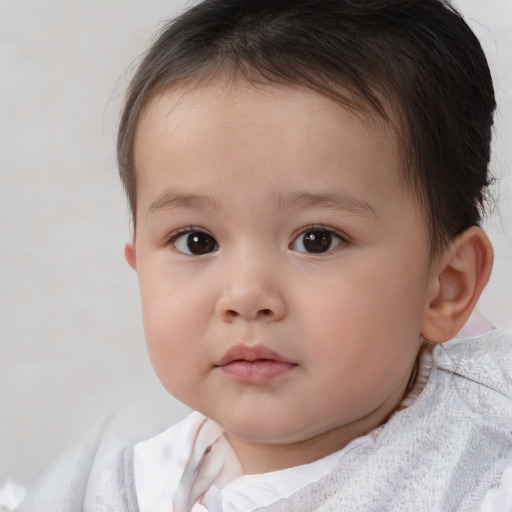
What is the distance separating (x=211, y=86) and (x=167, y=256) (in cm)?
20

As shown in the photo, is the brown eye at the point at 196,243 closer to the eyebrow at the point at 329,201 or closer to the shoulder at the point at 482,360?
the eyebrow at the point at 329,201

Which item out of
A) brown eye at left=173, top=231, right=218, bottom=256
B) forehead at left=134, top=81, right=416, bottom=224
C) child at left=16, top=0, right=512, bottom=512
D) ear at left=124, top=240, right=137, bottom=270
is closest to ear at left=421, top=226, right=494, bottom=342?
child at left=16, top=0, right=512, bottom=512

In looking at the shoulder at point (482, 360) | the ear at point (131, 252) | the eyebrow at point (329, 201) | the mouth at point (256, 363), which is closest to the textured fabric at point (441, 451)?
the shoulder at point (482, 360)

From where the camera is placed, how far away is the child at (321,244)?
1.00m

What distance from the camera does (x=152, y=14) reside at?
1.67m

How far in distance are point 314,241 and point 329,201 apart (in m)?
0.05

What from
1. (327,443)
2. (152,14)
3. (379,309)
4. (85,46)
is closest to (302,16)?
(379,309)

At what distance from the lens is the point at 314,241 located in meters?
1.02

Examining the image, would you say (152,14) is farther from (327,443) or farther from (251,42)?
(327,443)

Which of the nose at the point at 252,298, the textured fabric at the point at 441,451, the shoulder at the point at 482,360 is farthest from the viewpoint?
the shoulder at the point at 482,360

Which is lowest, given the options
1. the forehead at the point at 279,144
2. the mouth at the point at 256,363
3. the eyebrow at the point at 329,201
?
the mouth at the point at 256,363

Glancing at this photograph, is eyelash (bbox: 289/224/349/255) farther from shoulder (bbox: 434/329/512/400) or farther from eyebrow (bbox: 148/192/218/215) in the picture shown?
shoulder (bbox: 434/329/512/400)

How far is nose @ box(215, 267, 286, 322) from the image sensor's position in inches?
38.2

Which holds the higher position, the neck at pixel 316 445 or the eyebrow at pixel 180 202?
the eyebrow at pixel 180 202
